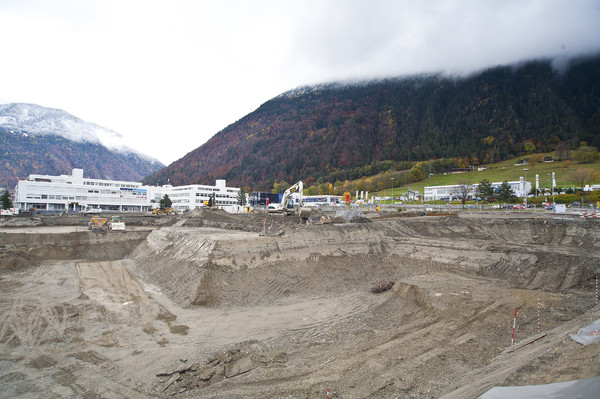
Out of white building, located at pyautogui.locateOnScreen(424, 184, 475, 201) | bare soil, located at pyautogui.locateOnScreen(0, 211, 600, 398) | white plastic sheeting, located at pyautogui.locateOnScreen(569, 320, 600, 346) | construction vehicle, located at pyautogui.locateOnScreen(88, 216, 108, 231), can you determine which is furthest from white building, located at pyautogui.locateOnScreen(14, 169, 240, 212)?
white plastic sheeting, located at pyautogui.locateOnScreen(569, 320, 600, 346)

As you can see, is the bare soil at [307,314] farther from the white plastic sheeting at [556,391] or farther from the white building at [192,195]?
the white building at [192,195]

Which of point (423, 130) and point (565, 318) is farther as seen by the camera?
point (423, 130)

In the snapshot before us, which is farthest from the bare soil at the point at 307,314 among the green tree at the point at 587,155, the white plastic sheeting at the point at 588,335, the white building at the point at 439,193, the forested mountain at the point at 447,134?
the forested mountain at the point at 447,134

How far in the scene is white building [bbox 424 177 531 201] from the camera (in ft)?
207

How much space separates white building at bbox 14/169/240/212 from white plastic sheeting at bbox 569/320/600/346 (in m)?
64.7

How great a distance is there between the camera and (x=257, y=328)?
42.1 ft

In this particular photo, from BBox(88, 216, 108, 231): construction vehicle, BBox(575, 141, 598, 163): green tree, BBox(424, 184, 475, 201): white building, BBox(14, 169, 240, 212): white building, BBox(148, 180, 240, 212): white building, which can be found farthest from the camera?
BBox(148, 180, 240, 212): white building

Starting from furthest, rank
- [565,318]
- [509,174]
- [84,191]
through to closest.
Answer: [509,174] → [84,191] → [565,318]

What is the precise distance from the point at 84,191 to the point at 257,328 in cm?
7976

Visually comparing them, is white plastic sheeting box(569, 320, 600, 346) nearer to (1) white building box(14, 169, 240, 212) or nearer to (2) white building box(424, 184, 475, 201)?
(1) white building box(14, 169, 240, 212)

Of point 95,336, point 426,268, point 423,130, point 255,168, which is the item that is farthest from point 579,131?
point 95,336

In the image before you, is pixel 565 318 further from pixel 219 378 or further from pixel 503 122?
pixel 503 122

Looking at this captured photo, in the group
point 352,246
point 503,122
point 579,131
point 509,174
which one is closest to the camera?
point 352,246

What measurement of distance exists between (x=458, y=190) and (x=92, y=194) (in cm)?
8623
